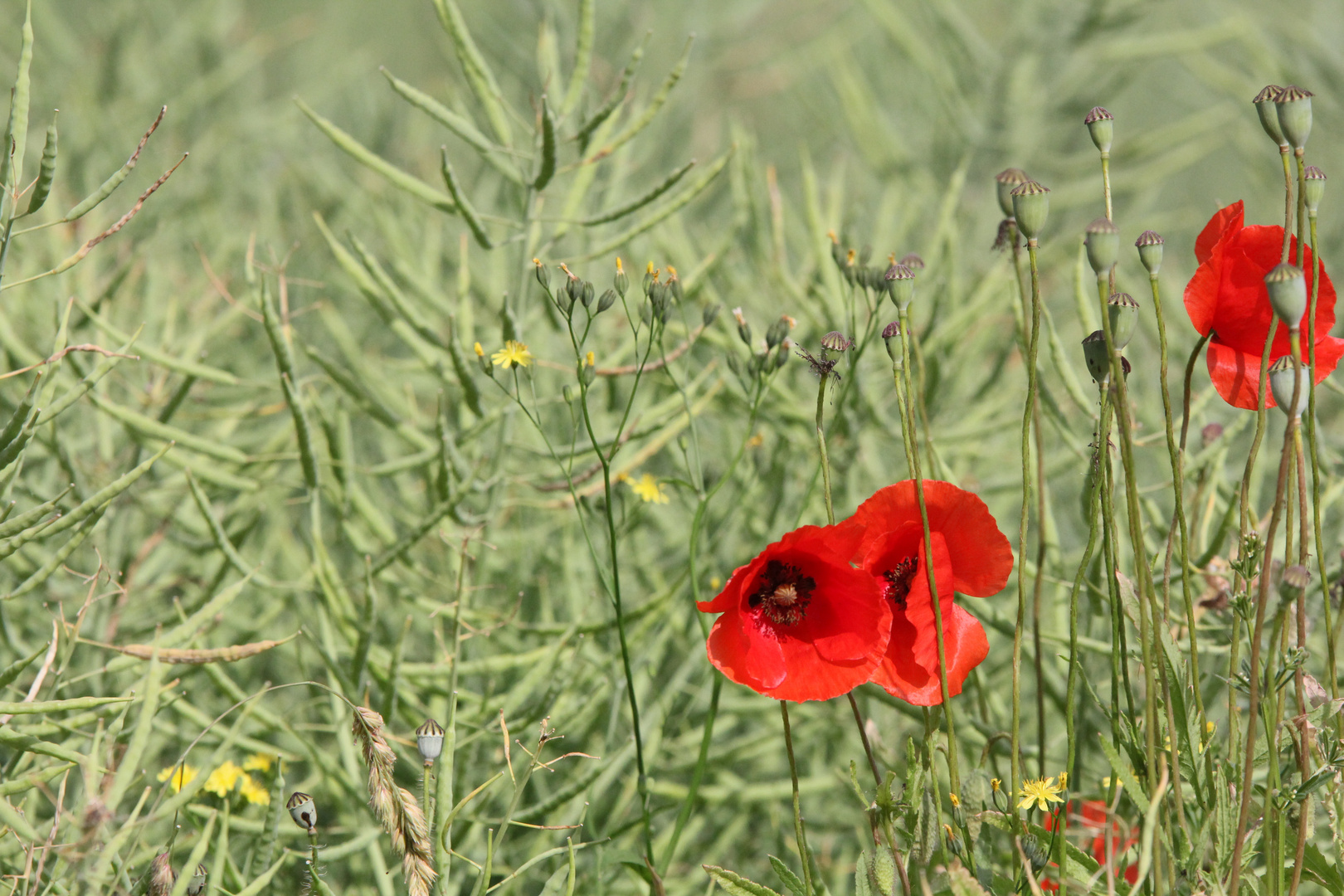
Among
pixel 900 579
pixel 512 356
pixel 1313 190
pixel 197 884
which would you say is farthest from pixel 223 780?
pixel 1313 190

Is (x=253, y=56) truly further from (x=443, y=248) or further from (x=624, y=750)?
(x=624, y=750)

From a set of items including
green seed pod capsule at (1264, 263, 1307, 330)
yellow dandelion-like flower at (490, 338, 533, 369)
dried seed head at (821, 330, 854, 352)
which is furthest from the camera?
yellow dandelion-like flower at (490, 338, 533, 369)

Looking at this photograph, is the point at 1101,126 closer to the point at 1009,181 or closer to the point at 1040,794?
the point at 1009,181

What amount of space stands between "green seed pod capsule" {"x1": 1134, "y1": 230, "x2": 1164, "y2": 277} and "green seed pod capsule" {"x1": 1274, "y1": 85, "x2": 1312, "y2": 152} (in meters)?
0.06

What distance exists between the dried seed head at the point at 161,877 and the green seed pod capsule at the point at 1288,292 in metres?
0.52

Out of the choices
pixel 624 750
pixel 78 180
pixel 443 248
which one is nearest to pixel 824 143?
pixel 443 248

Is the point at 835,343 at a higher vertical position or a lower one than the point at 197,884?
higher

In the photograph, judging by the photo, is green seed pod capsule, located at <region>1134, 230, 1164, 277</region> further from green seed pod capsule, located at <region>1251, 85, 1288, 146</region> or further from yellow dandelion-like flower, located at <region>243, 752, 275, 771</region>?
yellow dandelion-like flower, located at <region>243, 752, 275, 771</region>

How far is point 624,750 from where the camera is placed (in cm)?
78

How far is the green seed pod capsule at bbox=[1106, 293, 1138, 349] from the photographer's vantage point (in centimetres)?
48

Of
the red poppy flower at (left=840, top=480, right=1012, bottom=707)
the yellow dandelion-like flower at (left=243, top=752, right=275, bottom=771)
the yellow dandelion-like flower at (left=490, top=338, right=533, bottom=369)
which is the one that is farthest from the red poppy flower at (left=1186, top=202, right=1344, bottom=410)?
the yellow dandelion-like flower at (left=243, top=752, right=275, bottom=771)

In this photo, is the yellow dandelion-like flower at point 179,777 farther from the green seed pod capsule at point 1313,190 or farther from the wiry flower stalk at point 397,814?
the green seed pod capsule at point 1313,190

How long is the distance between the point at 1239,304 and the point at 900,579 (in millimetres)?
227

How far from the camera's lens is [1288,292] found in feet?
1.38
